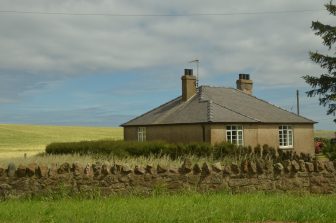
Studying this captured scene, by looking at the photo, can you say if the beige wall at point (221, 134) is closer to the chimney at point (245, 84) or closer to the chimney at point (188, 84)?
the chimney at point (188, 84)

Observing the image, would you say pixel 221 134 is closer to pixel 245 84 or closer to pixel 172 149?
pixel 172 149

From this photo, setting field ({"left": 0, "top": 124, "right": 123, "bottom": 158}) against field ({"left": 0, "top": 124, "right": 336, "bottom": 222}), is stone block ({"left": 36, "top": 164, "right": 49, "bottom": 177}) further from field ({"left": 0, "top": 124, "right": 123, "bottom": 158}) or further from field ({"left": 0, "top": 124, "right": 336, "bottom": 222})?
field ({"left": 0, "top": 124, "right": 123, "bottom": 158})

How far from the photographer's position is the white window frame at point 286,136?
39.3 metres

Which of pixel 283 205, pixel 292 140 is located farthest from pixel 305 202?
pixel 292 140


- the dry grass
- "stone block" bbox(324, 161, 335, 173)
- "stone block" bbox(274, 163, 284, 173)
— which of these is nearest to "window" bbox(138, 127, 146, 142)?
the dry grass

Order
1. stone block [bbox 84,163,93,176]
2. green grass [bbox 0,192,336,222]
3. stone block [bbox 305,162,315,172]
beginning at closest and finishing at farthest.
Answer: green grass [bbox 0,192,336,222]
stone block [bbox 84,163,93,176]
stone block [bbox 305,162,315,172]

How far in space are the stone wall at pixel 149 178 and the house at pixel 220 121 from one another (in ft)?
65.5

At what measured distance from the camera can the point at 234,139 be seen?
35281 millimetres

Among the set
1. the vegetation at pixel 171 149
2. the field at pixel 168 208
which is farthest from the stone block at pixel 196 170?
the vegetation at pixel 171 149

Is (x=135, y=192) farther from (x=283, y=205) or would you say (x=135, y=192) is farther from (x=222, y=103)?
(x=222, y=103)

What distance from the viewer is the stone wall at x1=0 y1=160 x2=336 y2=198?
41.5 feet

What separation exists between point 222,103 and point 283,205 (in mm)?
27383

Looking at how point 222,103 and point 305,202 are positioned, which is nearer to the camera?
point 305,202

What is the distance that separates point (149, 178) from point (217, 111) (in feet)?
75.2
